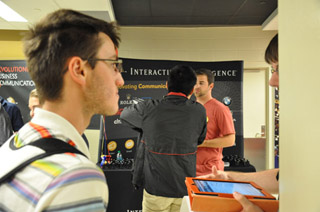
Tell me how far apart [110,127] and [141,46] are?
2.04 m

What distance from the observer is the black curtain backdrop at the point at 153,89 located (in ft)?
13.4

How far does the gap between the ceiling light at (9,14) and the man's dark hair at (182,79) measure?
10.3 ft

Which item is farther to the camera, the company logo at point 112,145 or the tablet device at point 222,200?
the company logo at point 112,145

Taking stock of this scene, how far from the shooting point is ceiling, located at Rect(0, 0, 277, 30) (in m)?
3.77

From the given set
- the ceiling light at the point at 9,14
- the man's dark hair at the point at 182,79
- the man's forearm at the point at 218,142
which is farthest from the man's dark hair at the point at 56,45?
the ceiling light at the point at 9,14

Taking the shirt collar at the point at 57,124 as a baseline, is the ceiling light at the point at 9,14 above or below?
above

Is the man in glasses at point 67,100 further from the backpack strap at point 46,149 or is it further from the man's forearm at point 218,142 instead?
the man's forearm at point 218,142

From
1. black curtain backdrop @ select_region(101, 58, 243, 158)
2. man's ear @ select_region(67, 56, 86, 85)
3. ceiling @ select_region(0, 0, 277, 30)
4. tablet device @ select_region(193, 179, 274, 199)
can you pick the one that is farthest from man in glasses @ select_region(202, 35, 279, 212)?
ceiling @ select_region(0, 0, 277, 30)

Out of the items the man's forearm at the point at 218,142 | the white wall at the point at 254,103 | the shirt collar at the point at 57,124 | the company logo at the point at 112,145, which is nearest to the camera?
the shirt collar at the point at 57,124

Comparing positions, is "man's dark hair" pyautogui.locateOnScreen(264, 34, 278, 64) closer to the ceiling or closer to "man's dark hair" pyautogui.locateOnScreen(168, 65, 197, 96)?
"man's dark hair" pyautogui.locateOnScreen(168, 65, 197, 96)

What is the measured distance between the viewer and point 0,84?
15.8ft

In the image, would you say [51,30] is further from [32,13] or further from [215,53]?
[215,53]

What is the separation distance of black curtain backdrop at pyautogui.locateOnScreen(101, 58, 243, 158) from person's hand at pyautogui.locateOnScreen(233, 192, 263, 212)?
3.36 meters

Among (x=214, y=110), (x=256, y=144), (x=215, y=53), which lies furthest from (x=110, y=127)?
(x=256, y=144)
